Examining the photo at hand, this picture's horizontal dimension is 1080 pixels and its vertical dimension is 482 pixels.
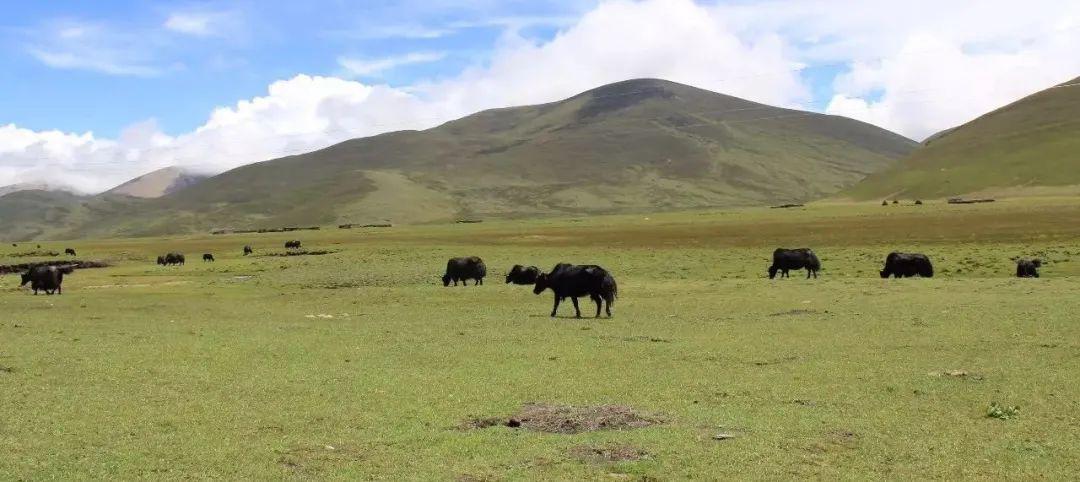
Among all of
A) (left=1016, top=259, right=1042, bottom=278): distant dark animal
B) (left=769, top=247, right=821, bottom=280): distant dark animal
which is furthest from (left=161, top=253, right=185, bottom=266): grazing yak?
(left=1016, top=259, right=1042, bottom=278): distant dark animal

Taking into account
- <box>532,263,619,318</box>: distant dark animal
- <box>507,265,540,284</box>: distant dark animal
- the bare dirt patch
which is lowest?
the bare dirt patch

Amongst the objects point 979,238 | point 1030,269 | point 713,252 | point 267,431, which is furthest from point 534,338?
point 979,238

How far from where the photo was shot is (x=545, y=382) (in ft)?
60.1

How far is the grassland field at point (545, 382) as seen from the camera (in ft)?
40.0

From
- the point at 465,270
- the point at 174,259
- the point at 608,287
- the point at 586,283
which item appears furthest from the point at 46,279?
the point at 174,259

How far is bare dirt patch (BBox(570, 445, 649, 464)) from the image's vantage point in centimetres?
1223

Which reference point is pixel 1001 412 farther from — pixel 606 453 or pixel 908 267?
pixel 908 267

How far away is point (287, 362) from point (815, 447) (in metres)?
13.0

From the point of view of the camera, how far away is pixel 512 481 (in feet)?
36.8

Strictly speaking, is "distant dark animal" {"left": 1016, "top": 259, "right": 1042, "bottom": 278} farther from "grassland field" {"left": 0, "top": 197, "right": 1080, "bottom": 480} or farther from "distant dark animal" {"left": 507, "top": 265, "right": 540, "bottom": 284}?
"distant dark animal" {"left": 507, "top": 265, "right": 540, "bottom": 284}

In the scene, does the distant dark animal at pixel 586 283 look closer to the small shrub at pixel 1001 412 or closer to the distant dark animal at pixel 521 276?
the distant dark animal at pixel 521 276

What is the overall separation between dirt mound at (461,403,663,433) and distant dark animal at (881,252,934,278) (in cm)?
3296

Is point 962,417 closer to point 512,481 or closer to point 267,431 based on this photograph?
point 512,481

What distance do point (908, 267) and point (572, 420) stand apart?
3456 centimetres
